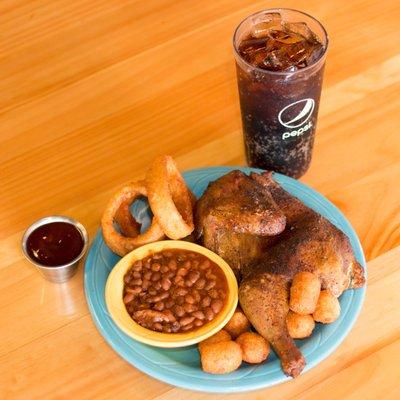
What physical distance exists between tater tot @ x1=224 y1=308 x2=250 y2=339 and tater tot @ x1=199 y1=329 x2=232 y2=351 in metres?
0.02

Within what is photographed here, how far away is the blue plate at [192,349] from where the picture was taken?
141 centimetres

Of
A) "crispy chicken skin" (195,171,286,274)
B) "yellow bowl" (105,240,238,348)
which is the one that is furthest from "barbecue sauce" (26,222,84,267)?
"crispy chicken skin" (195,171,286,274)

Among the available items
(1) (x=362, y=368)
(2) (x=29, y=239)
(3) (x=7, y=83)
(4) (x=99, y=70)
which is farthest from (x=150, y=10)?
(1) (x=362, y=368)

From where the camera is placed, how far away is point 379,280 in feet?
5.34

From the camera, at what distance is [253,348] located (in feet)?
4.74

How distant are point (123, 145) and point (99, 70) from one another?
12.1 inches

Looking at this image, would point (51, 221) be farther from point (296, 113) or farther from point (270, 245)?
point (296, 113)

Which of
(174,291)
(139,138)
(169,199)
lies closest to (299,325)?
(174,291)

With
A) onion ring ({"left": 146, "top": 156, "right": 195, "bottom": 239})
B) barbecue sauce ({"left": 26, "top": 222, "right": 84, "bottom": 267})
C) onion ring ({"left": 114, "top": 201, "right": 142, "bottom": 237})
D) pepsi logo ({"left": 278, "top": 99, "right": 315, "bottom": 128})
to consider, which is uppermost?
pepsi logo ({"left": 278, "top": 99, "right": 315, "bottom": 128})

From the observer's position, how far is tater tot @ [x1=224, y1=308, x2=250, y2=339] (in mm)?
1498

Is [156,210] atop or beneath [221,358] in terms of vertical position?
atop

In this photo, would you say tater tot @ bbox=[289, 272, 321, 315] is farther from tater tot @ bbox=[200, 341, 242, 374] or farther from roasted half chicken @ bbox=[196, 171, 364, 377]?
tater tot @ bbox=[200, 341, 242, 374]

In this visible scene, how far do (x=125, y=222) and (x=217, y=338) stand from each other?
0.39 metres

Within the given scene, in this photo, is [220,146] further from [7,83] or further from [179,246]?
[7,83]
